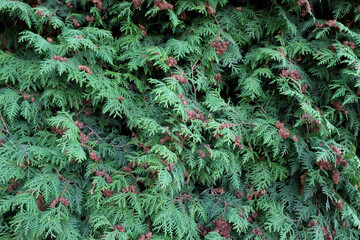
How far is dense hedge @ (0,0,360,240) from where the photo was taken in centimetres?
192

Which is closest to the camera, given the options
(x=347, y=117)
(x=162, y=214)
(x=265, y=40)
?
(x=162, y=214)

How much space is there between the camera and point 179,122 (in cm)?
203

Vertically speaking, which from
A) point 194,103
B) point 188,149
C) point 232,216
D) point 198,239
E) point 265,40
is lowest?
point 198,239

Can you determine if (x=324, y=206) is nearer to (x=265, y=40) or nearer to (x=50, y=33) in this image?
(x=265, y=40)

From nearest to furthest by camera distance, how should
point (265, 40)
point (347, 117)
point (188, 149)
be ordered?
point (188, 149)
point (347, 117)
point (265, 40)

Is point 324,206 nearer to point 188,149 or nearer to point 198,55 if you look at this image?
point 188,149

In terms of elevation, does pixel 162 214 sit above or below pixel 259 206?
below

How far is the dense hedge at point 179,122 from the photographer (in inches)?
75.6

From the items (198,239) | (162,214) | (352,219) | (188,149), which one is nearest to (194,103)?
(188,149)

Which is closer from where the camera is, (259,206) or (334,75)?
(259,206)

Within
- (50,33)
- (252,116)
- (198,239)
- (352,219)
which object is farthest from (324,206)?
(50,33)

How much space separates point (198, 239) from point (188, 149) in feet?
1.97

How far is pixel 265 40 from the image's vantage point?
7.93 feet

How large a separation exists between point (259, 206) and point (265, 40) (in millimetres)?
1321
